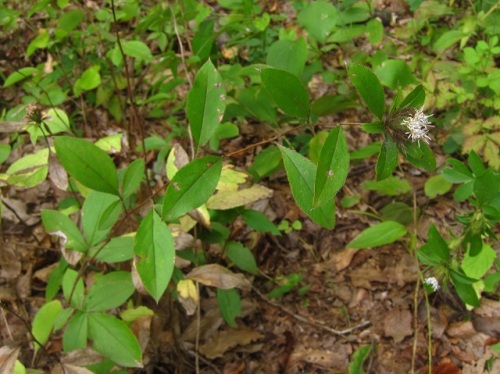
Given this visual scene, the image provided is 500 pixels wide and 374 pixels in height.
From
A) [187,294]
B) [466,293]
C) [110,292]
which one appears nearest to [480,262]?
[466,293]

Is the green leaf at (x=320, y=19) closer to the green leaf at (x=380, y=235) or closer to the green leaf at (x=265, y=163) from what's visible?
the green leaf at (x=265, y=163)

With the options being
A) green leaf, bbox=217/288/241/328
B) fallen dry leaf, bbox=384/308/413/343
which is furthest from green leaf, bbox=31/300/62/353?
fallen dry leaf, bbox=384/308/413/343

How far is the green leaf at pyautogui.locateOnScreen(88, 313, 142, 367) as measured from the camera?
1523 mm

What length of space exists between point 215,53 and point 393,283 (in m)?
1.39

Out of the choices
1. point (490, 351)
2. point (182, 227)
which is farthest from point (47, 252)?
point (490, 351)

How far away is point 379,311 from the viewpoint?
7.43ft

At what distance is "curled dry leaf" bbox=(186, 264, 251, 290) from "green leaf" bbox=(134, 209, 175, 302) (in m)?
0.42

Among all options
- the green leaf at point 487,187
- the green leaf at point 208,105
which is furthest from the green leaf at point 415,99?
the green leaf at point 487,187

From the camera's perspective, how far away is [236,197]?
1.74m

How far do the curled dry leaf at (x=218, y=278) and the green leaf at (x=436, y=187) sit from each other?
116cm

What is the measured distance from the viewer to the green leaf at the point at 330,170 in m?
0.97

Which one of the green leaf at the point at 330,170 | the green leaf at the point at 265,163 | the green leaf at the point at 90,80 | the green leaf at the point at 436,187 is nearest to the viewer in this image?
the green leaf at the point at 330,170

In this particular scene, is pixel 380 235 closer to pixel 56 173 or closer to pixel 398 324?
pixel 398 324

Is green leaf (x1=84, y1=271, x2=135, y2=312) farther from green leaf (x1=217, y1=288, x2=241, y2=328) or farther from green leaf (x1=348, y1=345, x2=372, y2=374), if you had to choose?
green leaf (x1=348, y1=345, x2=372, y2=374)
